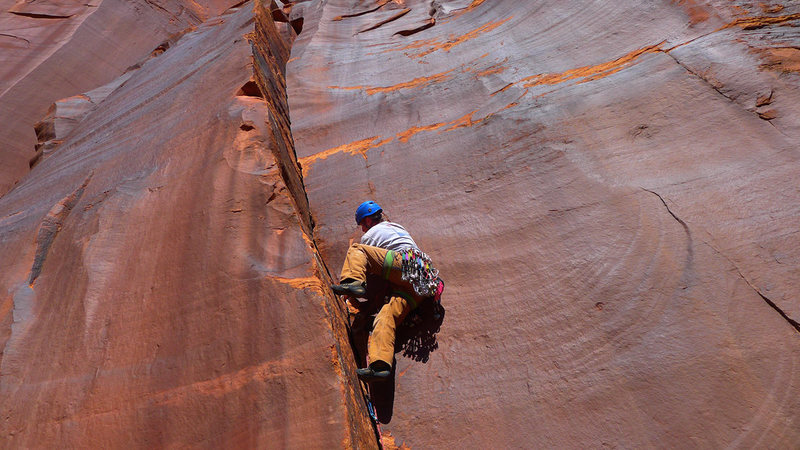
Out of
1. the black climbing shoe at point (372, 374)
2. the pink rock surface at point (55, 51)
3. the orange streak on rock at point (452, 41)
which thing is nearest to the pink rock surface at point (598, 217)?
the black climbing shoe at point (372, 374)

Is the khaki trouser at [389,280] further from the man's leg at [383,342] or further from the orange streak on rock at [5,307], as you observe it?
the orange streak on rock at [5,307]

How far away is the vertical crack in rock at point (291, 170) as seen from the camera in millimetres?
2025

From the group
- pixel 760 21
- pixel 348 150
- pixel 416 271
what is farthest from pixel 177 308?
pixel 760 21

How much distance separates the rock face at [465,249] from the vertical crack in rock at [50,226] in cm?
2

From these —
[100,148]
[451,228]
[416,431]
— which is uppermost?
[100,148]

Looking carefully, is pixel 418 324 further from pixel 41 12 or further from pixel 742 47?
pixel 41 12

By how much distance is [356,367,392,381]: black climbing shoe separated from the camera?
7.45 ft

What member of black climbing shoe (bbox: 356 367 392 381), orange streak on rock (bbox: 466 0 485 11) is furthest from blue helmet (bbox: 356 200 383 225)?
orange streak on rock (bbox: 466 0 485 11)

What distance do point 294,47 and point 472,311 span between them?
13.3ft

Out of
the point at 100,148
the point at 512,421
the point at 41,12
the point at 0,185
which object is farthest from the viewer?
the point at 41,12

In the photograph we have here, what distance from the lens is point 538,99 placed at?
11.0 feet

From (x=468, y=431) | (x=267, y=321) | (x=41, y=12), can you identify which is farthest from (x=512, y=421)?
(x=41, y=12)

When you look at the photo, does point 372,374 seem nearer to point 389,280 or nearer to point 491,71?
point 389,280

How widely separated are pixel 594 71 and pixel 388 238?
1.83 m
